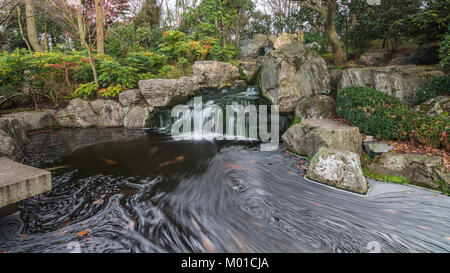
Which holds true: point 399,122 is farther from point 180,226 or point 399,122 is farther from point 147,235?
point 147,235

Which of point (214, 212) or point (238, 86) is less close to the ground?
point (238, 86)

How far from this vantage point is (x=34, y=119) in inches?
347

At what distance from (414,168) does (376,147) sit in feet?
2.62

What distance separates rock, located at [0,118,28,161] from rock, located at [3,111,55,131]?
231cm

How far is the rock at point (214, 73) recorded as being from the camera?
11.5 meters

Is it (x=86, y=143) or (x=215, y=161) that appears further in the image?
(x=86, y=143)

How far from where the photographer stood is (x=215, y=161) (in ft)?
18.6

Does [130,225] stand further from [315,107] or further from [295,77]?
[295,77]

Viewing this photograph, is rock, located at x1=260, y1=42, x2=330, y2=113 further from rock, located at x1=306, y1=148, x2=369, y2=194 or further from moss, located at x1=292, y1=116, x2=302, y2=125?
rock, located at x1=306, y1=148, x2=369, y2=194

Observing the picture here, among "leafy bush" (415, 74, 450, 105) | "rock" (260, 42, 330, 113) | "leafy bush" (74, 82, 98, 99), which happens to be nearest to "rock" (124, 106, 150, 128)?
"leafy bush" (74, 82, 98, 99)

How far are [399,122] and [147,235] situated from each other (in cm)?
554

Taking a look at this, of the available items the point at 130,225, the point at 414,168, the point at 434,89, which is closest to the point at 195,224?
the point at 130,225

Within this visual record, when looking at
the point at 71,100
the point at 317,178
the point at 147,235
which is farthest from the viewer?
Result: the point at 71,100
